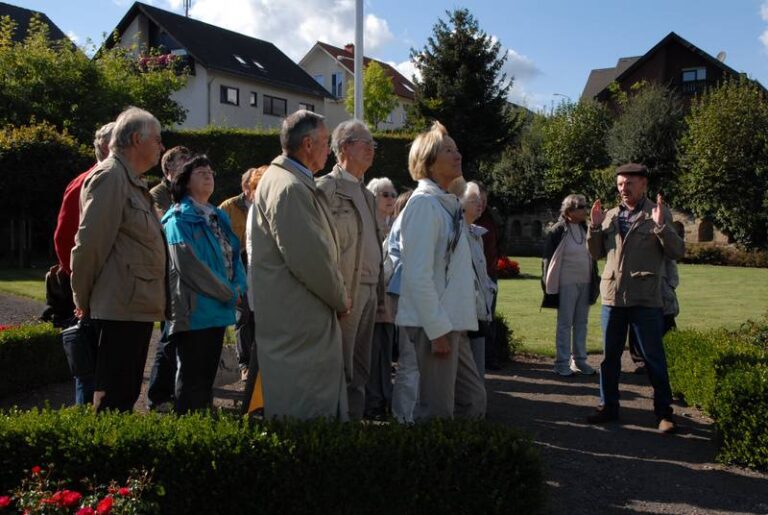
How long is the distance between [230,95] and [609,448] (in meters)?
41.0

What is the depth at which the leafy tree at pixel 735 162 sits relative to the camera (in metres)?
31.5

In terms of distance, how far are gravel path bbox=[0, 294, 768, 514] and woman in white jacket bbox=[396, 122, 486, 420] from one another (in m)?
1.01

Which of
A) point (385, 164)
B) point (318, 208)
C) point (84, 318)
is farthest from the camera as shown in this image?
point (385, 164)

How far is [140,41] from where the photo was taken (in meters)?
43.5

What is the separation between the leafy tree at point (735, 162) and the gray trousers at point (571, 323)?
2571cm

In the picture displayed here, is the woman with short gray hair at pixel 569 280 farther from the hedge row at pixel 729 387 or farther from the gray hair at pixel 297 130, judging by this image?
the gray hair at pixel 297 130

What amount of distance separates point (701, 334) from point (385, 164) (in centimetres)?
2617

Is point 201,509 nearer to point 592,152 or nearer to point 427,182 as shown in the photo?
point 427,182

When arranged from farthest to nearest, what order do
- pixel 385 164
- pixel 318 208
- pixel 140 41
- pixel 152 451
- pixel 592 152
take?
pixel 140 41 < pixel 592 152 < pixel 385 164 < pixel 318 208 < pixel 152 451

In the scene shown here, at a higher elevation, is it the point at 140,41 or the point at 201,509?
the point at 140,41

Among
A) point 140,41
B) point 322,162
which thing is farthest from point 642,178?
point 140,41

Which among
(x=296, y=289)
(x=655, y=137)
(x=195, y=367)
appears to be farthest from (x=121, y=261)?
(x=655, y=137)

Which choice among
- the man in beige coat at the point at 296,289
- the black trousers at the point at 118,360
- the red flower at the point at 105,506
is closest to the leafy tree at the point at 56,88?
the black trousers at the point at 118,360

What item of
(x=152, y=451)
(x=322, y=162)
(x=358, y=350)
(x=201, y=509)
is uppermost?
(x=322, y=162)
